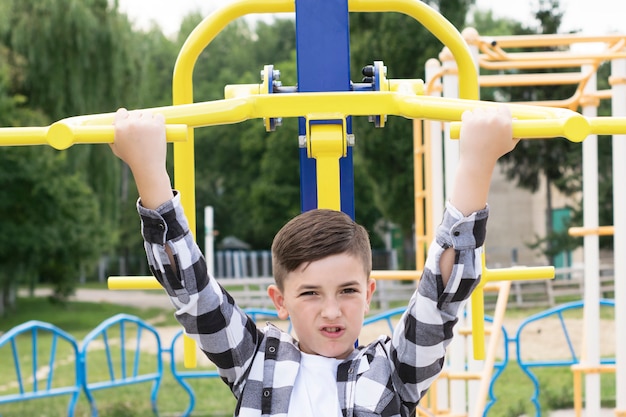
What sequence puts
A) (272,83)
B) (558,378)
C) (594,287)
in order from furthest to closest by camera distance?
(558,378) < (594,287) < (272,83)

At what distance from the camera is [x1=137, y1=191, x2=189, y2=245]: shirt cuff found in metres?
1.39

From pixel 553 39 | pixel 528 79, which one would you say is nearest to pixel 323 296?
pixel 553 39

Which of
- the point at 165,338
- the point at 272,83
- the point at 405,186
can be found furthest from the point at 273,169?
the point at 272,83

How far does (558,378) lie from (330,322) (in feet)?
22.7

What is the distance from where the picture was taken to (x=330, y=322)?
→ 1454 mm

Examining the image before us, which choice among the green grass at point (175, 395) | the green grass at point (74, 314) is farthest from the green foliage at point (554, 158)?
the green grass at point (175, 395)

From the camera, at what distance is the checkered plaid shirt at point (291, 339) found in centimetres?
140

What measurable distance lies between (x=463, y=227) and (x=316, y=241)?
9.4 inches

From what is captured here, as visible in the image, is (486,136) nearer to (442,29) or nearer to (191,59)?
(442,29)

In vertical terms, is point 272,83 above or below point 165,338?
above

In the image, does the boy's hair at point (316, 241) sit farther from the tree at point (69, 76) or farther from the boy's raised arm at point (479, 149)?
the tree at point (69, 76)

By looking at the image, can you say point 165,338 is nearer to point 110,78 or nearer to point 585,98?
point 110,78

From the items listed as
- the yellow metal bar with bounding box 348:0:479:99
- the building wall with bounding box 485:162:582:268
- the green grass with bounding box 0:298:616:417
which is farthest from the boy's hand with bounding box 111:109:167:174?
the building wall with bounding box 485:162:582:268

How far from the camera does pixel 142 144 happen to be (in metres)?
1.35
